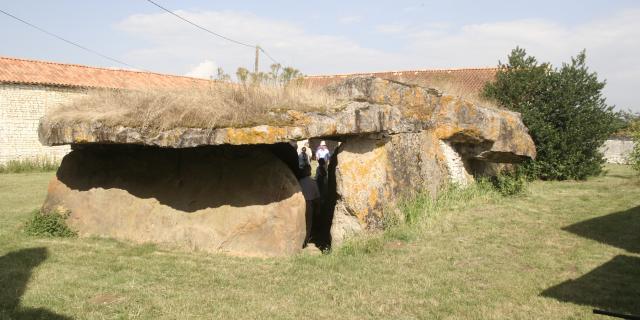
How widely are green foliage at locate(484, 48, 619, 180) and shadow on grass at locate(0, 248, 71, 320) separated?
11.9 meters

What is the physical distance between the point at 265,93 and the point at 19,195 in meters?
8.73

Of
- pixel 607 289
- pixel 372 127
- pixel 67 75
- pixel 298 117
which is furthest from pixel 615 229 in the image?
pixel 67 75

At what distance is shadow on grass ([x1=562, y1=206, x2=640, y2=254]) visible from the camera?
705cm

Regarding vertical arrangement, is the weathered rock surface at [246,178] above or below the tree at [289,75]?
below

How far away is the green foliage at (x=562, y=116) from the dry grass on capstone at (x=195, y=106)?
8.79 meters

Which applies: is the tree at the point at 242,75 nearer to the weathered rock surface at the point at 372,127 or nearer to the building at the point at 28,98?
the weathered rock surface at the point at 372,127

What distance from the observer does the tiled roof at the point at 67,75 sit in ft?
66.9

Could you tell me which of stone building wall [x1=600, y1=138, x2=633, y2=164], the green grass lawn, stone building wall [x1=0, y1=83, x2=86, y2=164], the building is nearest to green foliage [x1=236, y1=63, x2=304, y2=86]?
the green grass lawn

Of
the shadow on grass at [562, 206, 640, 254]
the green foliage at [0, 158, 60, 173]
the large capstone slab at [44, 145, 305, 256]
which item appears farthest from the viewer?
the green foliage at [0, 158, 60, 173]

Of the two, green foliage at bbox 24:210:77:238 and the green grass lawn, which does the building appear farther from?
the green grass lawn

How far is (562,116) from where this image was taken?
46.2 ft

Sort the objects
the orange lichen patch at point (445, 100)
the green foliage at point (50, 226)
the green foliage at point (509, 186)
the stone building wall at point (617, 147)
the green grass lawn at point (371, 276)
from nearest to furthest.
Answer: the green grass lawn at point (371, 276)
the green foliage at point (50, 226)
the orange lichen patch at point (445, 100)
the green foliage at point (509, 186)
the stone building wall at point (617, 147)

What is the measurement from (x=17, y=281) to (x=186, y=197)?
8.74 ft

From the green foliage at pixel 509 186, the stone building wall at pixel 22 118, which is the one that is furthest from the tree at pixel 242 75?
the stone building wall at pixel 22 118
